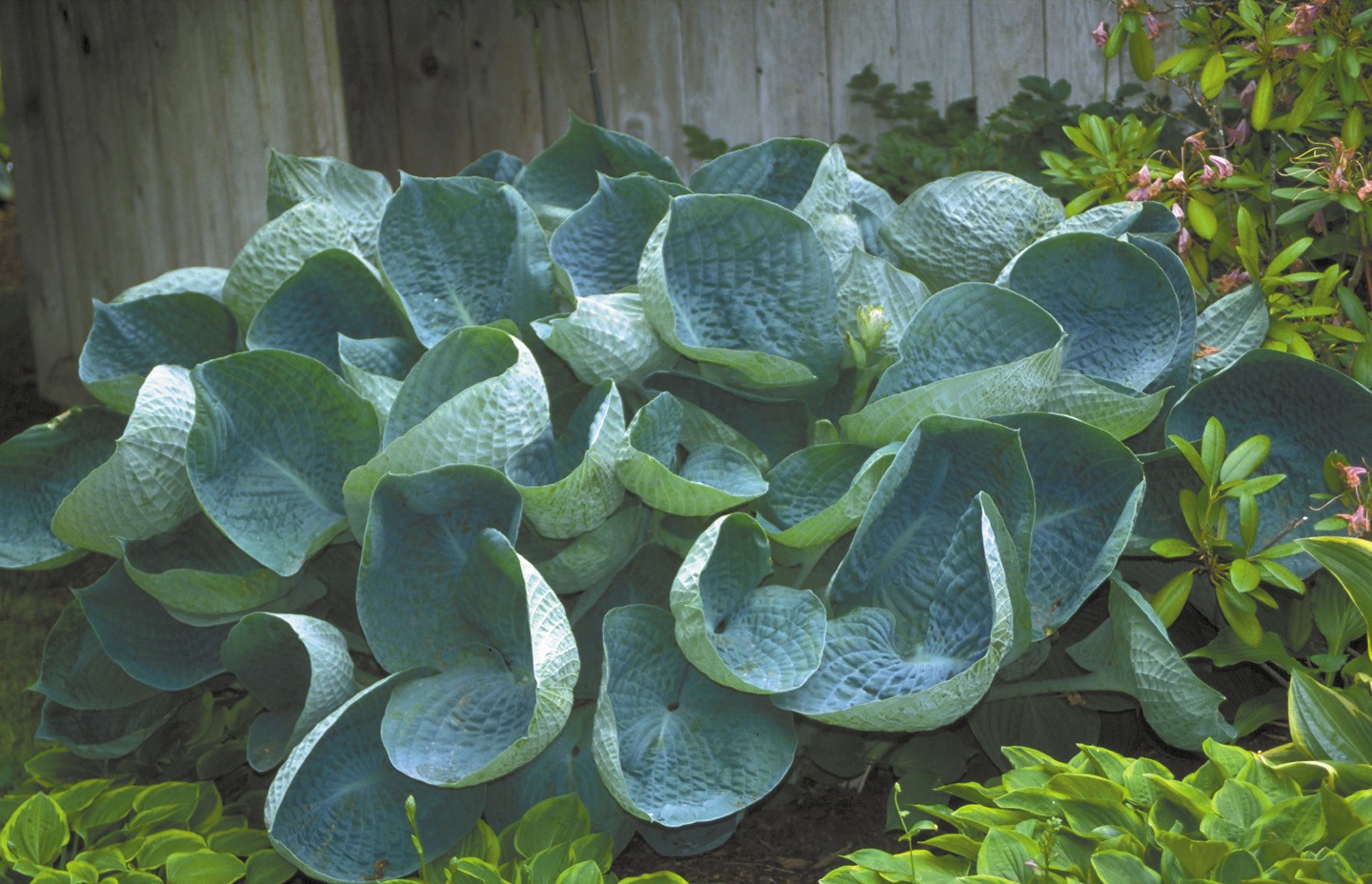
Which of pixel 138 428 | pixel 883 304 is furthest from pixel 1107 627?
pixel 138 428

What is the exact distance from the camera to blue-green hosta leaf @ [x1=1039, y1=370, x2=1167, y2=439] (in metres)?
1.54

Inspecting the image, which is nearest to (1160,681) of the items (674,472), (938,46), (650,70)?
(674,472)

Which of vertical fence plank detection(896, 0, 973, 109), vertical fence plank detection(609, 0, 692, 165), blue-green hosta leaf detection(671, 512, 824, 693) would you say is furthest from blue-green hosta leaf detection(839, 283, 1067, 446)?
vertical fence plank detection(609, 0, 692, 165)

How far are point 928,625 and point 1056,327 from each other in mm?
383

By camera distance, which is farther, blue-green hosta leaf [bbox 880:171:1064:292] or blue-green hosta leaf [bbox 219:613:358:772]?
blue-green hosta leaf [bbox 880:171:1064:292]

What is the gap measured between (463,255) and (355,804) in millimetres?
752

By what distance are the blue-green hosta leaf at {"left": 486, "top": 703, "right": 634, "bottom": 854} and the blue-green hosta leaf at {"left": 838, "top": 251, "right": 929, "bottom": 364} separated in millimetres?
585

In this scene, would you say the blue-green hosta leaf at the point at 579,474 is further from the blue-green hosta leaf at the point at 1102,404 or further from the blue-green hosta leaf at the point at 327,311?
the blue-green hosta leaf at the point at 1102,404

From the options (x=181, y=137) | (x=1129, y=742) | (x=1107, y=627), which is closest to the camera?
(x=1107, y=627)

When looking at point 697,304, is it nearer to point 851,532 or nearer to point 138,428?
point 851,532

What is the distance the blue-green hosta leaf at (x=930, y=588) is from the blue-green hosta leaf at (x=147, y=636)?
777 mm

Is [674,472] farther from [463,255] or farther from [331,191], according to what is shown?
[331,191]

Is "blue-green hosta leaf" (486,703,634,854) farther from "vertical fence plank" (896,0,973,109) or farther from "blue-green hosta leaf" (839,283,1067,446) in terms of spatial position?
"vertical fence plank" (896,0,973,109)

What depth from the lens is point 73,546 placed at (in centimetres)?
171
